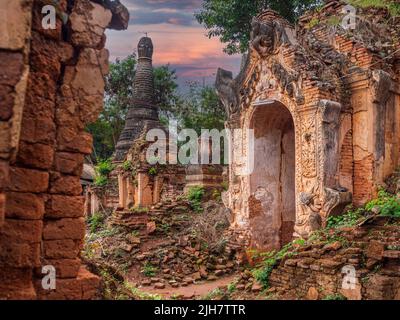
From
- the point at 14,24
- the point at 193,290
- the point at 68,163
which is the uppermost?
the point at 14,24

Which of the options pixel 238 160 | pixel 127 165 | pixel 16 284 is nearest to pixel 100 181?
pixel 127 165

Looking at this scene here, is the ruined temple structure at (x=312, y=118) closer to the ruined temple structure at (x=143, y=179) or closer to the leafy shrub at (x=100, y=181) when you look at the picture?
the ruined temple structure at (x=143, y=179)

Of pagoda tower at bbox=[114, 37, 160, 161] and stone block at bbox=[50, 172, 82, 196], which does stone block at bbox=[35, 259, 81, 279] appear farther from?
pagoda tower at bbox=[114, 37, 160, 161]

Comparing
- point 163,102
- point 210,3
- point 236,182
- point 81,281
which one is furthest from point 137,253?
point 163,102

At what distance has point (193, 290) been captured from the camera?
9.74 m

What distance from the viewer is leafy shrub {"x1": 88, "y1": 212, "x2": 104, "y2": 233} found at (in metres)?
17.2

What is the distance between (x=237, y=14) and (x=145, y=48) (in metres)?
7.99

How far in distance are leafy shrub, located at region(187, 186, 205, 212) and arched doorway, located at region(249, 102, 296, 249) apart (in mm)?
3567

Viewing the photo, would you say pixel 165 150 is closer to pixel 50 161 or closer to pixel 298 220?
pixel 298 220

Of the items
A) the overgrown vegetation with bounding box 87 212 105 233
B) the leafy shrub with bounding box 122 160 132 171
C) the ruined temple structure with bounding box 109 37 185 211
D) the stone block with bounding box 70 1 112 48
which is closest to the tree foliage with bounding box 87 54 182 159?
the ruined temple structure with bounding box 109 37 185 211

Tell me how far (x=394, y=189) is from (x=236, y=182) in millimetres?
4026

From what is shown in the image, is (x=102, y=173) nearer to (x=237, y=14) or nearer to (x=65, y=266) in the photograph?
(x=237, y=14)

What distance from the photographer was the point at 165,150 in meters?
17.2

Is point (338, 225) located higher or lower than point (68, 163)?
lower
